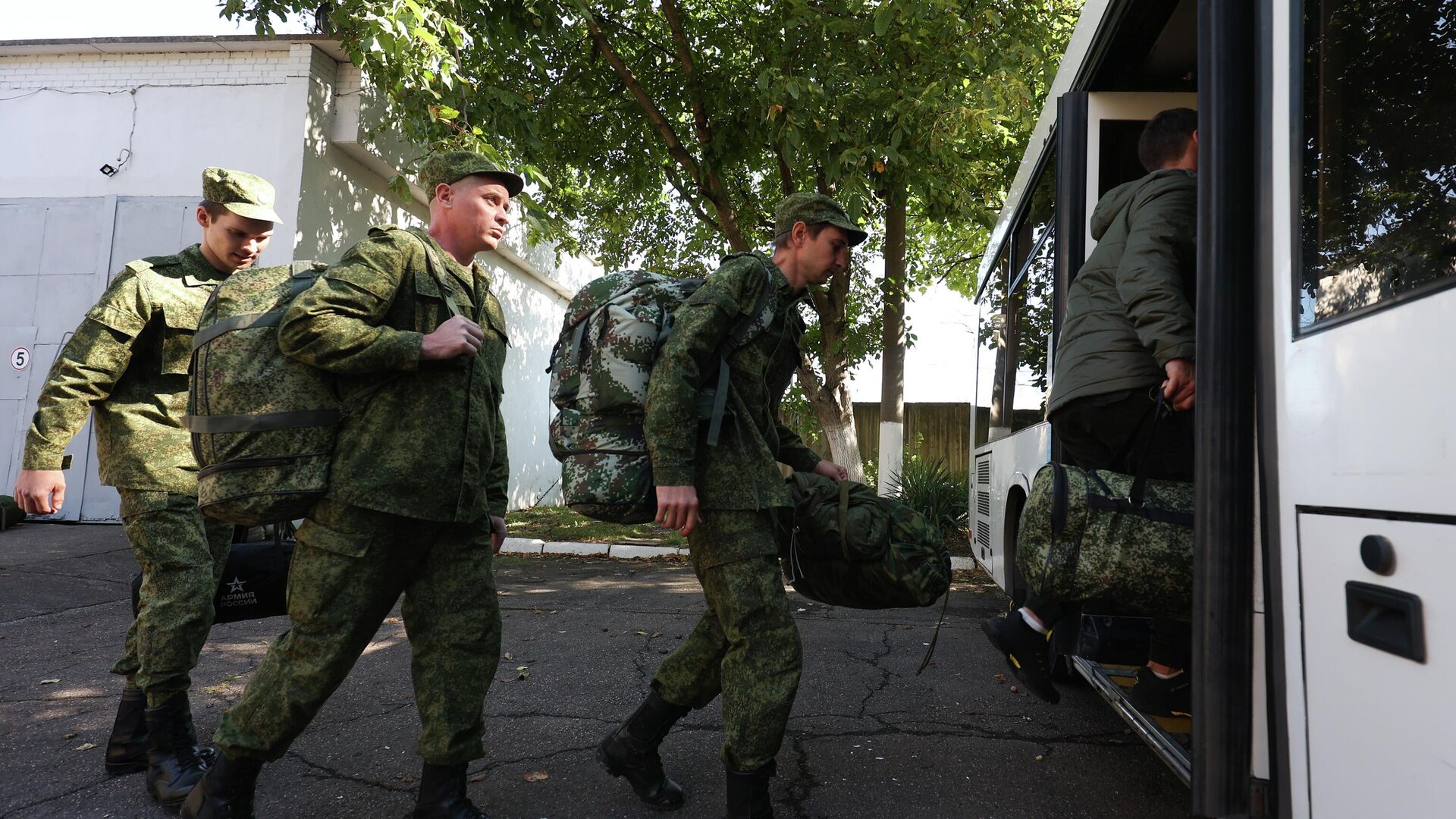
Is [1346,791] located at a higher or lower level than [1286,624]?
lower

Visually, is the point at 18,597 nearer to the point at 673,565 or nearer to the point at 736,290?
the point at 673,565

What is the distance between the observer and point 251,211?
10.1ft

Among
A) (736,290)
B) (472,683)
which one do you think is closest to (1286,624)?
(736,290)

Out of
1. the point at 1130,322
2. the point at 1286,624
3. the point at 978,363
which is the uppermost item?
the point at 978,363

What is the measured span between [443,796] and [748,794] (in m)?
0.79

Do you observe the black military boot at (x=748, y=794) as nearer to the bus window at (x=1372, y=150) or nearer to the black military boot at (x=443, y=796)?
the black military boot at (x=443, y=796)

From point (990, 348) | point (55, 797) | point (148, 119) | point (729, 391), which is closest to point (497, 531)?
point (729, 391)

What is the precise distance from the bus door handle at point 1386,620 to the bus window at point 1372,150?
458mm

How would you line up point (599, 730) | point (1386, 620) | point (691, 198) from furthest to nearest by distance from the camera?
point (691, 198)
point (599, 730)
point (1386, 620)

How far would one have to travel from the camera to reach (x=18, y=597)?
590cm

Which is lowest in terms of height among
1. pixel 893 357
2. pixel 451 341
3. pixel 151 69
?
pixel 451 341

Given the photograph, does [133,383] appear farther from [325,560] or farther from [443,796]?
[443,796]

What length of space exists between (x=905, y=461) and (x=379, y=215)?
6.66 m

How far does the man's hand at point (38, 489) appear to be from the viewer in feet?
9.00
